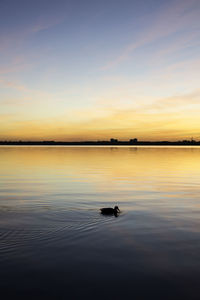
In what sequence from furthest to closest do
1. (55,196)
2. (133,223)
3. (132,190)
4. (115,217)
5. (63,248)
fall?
(132,190) → (55,196) → (115,217) → (133,223) → (63,248)

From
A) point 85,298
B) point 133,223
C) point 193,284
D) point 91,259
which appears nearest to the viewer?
point 85,298

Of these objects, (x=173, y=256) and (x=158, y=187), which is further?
(x=158, y=187)

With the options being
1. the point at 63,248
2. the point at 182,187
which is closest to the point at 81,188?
the point at 182,187

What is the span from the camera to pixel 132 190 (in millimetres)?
28188

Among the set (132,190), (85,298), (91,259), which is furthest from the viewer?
(132,190)

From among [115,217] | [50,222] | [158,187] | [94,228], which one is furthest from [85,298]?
[158,187]

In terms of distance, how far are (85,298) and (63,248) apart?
3.74 metres

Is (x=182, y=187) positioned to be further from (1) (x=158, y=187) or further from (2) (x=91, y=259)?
(2) (x=91, y=259)

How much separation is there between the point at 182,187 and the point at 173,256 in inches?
805

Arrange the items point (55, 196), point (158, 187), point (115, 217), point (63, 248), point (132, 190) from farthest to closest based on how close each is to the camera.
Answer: point (158, 187), point (132, 190), point (55, 196), point (115, 217), point (63, 248)

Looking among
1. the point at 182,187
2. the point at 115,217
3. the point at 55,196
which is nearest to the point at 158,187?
the point at 182,187

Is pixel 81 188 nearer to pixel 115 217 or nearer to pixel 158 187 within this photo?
pixel 158 187

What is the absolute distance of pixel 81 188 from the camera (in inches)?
1124

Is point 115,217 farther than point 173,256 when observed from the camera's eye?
Yes
